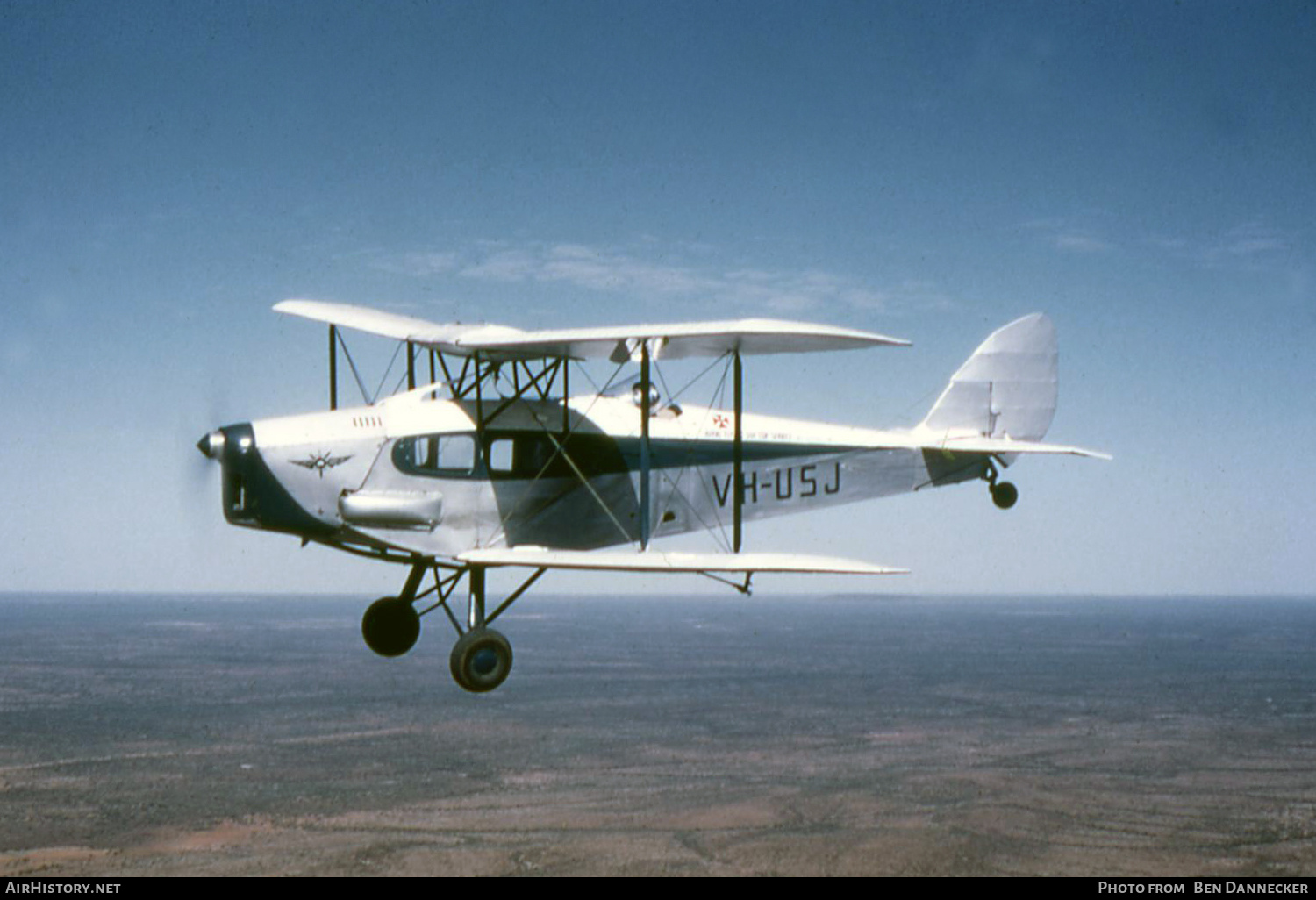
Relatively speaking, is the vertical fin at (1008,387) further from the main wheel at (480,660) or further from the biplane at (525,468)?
the main wheel at (480,660)

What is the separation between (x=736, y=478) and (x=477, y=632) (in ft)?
12.9

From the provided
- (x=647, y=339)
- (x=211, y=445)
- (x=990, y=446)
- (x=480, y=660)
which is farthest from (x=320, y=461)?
(x=990, y=446)

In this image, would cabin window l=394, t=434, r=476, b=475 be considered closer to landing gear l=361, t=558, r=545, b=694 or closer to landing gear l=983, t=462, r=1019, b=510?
landing gear l=361, t=558, r=545, b=694

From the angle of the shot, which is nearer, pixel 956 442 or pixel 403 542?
pixel 403 542

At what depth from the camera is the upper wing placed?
13992 mm

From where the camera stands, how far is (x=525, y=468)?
52.2 feet

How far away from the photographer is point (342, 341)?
694 inches

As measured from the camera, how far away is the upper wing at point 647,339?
45.9 ft

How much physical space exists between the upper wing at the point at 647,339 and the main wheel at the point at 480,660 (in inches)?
149

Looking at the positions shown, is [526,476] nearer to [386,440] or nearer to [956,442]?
[386,440]

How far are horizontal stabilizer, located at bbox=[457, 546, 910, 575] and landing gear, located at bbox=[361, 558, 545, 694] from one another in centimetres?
35

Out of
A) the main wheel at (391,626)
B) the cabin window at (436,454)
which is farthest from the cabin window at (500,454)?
the main wheel at (391,626)
